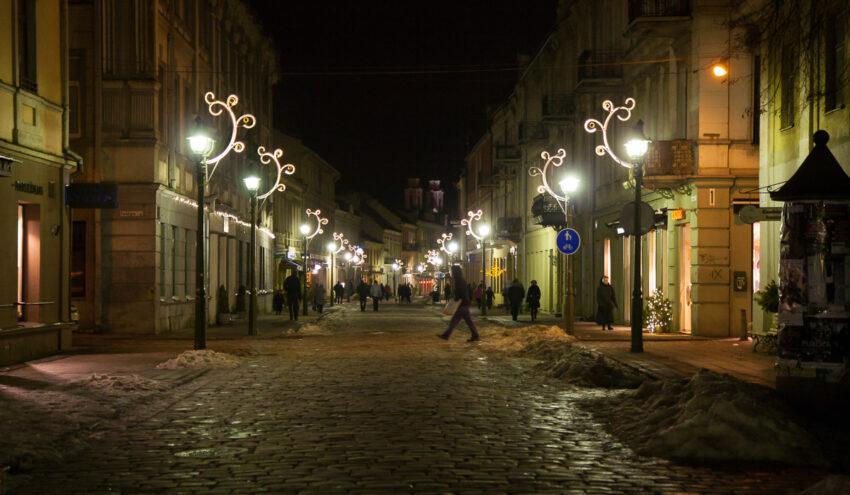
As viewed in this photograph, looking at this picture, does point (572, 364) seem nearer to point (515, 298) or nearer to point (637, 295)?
point (637, 295)

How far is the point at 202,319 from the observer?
64.3ft

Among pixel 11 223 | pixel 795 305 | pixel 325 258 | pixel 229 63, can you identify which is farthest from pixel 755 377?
pixel 325 258

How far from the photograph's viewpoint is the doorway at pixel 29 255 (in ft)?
63.0

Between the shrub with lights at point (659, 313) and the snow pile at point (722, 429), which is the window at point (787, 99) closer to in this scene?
the shrub with lights at point (659, 313)

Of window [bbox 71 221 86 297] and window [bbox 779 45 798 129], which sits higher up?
window [bbox 779 45 798 129]

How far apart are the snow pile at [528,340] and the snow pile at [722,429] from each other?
10756 millimetres

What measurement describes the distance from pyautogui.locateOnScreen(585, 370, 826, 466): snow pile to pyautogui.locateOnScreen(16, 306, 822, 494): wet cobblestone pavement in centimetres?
34

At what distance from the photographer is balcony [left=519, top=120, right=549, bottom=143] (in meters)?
48.0

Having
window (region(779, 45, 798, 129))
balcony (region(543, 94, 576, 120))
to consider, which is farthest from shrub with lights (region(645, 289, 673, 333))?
balcony (region(543, 94, 576, 120))

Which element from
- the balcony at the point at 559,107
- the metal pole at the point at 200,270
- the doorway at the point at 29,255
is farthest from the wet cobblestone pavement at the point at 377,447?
the balcony at the point at 559,107

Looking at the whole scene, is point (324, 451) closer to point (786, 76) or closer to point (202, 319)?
point (202, 319)

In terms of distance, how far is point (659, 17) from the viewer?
82.7ft

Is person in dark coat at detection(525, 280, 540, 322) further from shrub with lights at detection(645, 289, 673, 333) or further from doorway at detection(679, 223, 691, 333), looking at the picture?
doorway at detection(679, 223, 691, 333)

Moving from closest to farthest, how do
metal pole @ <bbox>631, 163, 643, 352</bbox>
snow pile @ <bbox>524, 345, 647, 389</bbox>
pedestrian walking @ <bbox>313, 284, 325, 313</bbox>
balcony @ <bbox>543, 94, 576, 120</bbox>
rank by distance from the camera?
snow pile @ <bbox>524, 345, 647, 389</bbox> → metal pole @ <bbox>631, 163, 643, 352</bbox> → balcony @ <bbox>543, 94, 576, 120</bbox> → pedestrian walking @ <bbox>313, 284, 325, 313</bbox>
